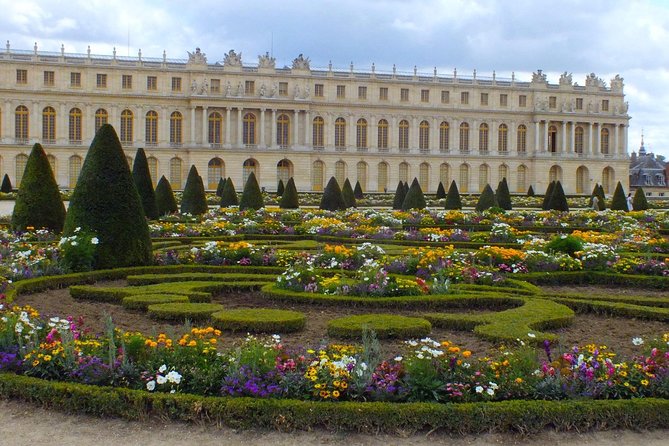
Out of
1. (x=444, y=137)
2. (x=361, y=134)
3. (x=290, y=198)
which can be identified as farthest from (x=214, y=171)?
(x=290, y=198)

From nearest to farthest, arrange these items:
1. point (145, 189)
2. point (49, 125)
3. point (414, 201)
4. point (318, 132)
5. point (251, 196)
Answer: point (145, 189) → point (251, 196) → point (414, 201) → point (49, 125) → point (318, 132)

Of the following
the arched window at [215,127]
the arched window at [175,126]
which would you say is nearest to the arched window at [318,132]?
the arched window at [215,127]

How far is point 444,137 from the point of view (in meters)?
59.2

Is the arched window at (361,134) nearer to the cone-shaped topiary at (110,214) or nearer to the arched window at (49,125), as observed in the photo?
the arched window at (49,125)

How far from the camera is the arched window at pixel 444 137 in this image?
58.9 meters

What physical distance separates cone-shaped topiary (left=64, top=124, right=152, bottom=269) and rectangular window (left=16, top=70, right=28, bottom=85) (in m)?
43.3

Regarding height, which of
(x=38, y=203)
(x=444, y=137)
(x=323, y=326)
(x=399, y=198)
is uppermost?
(x=444, y=137)

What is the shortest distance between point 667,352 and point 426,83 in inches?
2125

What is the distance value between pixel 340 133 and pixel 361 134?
1.70 meters

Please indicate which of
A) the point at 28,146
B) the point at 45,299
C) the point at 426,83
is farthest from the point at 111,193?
the point at 426,83

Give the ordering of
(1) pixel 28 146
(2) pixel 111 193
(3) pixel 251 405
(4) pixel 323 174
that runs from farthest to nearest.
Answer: (4) pixel 323 174 < (1) pixel 28 146 < (2) pixel 111 193 < (3) pixel 251 405

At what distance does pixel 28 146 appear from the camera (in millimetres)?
51062

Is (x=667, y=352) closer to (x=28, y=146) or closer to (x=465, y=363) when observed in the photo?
(x=465, y=363)

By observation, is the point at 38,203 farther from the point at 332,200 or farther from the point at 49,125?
the point at 49,125
